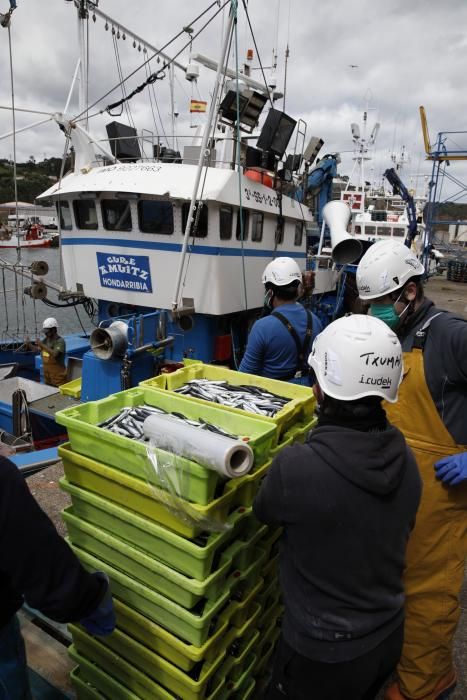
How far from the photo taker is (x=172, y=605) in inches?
65.2

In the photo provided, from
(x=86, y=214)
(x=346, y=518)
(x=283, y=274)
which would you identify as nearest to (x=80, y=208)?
(x=86, y=214)

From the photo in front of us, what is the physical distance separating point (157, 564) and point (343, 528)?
77 centimetres

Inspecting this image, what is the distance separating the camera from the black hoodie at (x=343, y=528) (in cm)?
132

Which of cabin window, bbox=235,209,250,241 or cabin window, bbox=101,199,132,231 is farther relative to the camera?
cabin window, bbox=235,209,250,241

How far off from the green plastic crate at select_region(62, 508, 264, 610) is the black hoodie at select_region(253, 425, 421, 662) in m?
0.31

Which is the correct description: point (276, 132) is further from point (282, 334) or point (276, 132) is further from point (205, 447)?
point (205, 447)

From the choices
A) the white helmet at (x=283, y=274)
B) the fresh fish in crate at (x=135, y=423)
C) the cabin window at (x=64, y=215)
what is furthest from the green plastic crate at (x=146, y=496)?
the cabin window at (x=64, y=215)

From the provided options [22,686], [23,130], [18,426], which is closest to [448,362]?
[22,686]

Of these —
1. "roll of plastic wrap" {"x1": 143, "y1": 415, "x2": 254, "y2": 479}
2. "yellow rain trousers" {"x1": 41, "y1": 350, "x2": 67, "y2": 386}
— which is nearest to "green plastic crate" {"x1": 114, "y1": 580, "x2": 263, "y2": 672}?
"roll of plastic wrap" {"x1": 143, "y1": 415, "x2": 254, "y2": 479}

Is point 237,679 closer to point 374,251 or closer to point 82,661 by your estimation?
point 82,661

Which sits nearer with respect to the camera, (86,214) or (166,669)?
(166,669)

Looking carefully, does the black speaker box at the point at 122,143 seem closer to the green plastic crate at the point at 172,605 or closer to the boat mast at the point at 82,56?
the boat mast at the point at 82,56

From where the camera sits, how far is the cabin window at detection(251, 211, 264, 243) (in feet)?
22.4

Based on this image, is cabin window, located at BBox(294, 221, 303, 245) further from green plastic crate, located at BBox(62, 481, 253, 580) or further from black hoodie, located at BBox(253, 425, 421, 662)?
black hoodie, located at BBox(253, 425, 421, 662)
